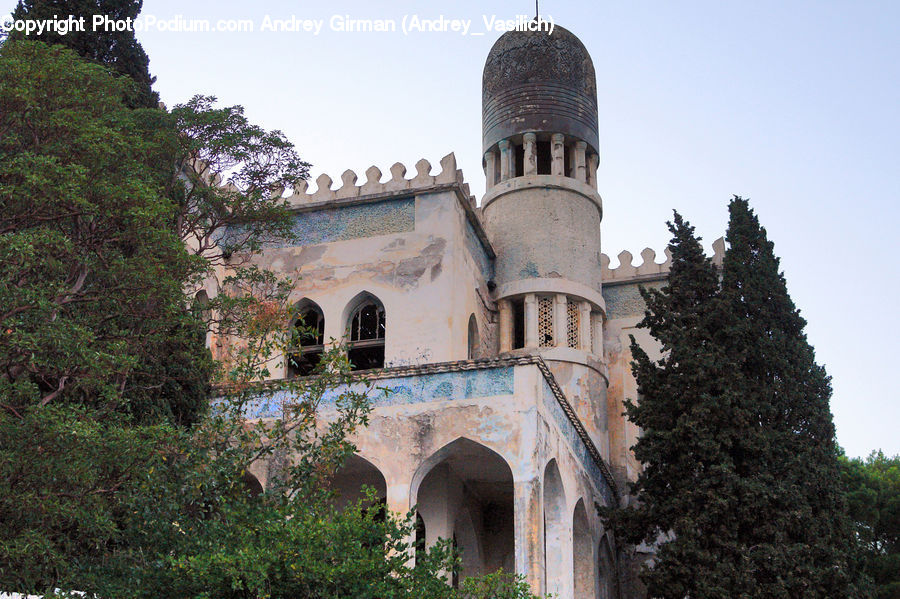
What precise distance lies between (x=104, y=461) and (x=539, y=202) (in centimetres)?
1213

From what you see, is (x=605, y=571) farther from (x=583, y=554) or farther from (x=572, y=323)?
(x=572, y=323)

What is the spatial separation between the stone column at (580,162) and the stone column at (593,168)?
19 centimetres

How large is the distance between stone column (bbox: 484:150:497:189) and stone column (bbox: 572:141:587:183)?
1.55 meters

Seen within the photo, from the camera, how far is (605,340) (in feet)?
72.7

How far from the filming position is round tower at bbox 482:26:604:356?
20391 mm

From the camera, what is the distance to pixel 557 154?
21.2 meters

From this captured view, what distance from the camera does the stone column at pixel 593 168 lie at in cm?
2178

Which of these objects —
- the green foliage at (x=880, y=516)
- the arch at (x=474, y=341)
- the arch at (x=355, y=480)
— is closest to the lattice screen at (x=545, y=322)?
the arch at (x=474, y=341)

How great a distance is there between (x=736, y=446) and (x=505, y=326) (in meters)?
5.39

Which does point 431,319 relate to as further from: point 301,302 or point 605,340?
point 605,340

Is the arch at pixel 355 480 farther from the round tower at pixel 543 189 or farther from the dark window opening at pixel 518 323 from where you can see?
the dark window opening at pixel 518 323

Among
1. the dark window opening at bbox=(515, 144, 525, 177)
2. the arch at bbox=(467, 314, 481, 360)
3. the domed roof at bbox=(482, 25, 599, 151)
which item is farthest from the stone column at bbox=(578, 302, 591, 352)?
the domed roof at bbox=(482, 25, 599, 151)

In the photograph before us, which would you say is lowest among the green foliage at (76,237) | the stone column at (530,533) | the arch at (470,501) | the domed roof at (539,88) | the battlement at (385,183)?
the stone column at (530,533)

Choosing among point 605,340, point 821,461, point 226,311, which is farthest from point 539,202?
point 226,311
